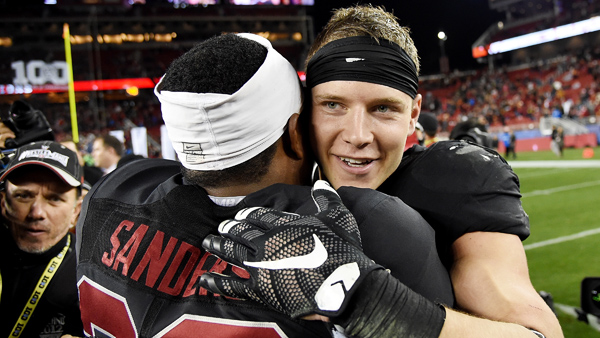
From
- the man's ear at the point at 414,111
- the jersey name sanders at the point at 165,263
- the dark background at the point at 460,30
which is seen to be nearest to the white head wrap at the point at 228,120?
the jersey name sanders at the point at 165,263

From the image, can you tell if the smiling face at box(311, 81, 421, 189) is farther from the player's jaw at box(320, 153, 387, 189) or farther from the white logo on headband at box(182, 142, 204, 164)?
the white logo on headband at box(182, 142, 204, 164)

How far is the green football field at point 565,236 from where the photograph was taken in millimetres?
4785

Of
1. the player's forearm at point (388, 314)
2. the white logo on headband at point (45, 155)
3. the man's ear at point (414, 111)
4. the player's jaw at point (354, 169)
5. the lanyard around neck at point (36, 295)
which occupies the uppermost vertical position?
the man's ear at point (414, 111)

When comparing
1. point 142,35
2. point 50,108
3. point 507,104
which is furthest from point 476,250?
point 142,35

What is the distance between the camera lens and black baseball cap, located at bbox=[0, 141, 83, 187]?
94.4 inches

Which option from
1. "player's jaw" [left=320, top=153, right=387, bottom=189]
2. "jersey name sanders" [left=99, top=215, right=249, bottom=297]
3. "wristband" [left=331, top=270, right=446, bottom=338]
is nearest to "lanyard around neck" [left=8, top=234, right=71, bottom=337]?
"jersey name sanders" [left=99, top=215, right=249, bottom=297]

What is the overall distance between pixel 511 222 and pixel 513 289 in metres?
0.26

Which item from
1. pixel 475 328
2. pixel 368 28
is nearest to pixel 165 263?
pixel 475 328

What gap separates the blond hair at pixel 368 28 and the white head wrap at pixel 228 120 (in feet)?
1.89

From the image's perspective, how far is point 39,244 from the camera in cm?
237

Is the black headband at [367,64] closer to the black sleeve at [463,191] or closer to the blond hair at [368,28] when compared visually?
the blond hair at [368,28]

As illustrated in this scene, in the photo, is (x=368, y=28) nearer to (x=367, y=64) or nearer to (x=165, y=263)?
(x=367, y=64)

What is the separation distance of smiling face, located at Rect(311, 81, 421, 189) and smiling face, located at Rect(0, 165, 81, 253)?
4.93 feet

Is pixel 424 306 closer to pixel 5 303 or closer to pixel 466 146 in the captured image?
pixel 466 146
